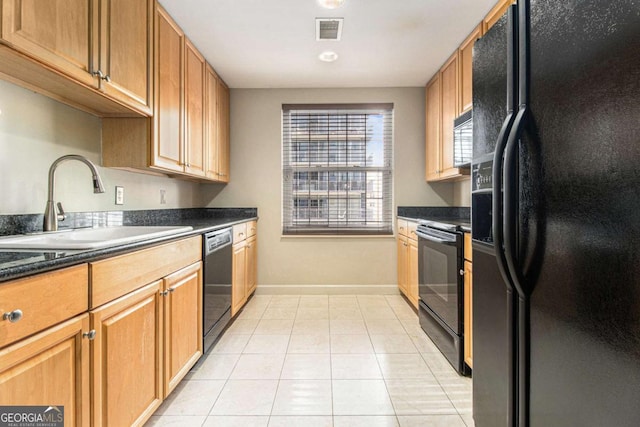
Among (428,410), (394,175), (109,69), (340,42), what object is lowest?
(428,410)

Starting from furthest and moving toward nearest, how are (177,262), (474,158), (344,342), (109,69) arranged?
(344,342) → (177,262) → (109,69) → (474,158)

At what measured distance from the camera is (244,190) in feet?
12.2

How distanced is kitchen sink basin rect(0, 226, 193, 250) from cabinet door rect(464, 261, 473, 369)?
1658 millimetres

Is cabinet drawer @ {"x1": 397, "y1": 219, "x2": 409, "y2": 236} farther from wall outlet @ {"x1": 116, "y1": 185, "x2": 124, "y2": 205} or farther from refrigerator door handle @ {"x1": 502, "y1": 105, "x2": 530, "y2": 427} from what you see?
wall outlet @ {"x1": 116, "y1": 185, "x2": 124, "y2": 205}

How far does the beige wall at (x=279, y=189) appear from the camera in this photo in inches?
145

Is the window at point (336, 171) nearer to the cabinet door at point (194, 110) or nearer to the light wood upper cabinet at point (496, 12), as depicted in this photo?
the cabinet door at point (194, 110)

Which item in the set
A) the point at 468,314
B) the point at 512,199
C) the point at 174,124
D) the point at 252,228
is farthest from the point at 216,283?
the point at 512,199

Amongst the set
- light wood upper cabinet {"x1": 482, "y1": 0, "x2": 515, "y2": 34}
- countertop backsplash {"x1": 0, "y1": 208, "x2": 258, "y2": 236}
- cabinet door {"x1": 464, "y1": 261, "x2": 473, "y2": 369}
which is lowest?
cabinet door {"x1": 464, "y1": 261, "x2": 473, "y2": 369}

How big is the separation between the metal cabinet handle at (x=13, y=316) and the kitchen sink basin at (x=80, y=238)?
0.31 m

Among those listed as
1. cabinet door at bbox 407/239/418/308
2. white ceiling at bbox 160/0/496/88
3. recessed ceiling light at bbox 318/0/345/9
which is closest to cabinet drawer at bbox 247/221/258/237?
white ceiling at bbox 160/0/496/88

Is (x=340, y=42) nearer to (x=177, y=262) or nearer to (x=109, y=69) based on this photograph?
(x=109, y=69)

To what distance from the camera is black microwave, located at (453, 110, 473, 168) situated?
2.36 m

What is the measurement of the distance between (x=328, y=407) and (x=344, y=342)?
0.79 meters

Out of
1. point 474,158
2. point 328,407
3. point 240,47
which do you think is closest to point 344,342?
point 328,407
